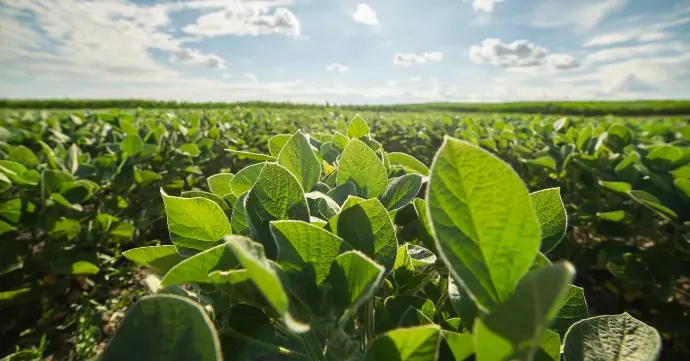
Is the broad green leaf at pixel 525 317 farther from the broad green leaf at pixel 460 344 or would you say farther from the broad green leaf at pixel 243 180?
the broad green leaf at pixel 243 180

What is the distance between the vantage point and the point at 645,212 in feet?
10.5

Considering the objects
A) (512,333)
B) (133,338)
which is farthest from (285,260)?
(512,333)

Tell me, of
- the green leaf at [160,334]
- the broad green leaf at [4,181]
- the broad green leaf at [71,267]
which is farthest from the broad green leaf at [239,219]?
the broad green leaf at [71,267]

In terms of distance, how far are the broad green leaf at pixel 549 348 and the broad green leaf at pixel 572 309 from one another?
14 cm

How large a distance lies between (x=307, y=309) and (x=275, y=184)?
21 cm

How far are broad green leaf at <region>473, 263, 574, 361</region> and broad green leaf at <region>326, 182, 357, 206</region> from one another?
506 mm

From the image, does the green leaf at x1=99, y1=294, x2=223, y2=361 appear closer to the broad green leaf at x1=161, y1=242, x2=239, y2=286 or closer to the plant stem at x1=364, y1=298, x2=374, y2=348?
the broad green leaf at x1=161, y1=242, x2=239, y2=286

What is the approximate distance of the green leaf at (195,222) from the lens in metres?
0.69

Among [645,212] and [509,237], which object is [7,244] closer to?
[509,237]

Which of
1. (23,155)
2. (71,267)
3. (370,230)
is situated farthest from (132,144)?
(370,230)

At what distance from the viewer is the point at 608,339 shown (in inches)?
26.3

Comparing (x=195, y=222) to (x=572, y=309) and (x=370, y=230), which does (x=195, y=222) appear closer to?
(x=370, y=230)

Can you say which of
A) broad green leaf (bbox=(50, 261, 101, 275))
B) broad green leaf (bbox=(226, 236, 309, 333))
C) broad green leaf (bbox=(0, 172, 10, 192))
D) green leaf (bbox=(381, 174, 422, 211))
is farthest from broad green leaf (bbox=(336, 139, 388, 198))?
broad green leaf (bbox=(50, 261, 101, 275))

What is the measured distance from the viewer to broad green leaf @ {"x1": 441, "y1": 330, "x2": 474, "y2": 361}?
590 millimetres
